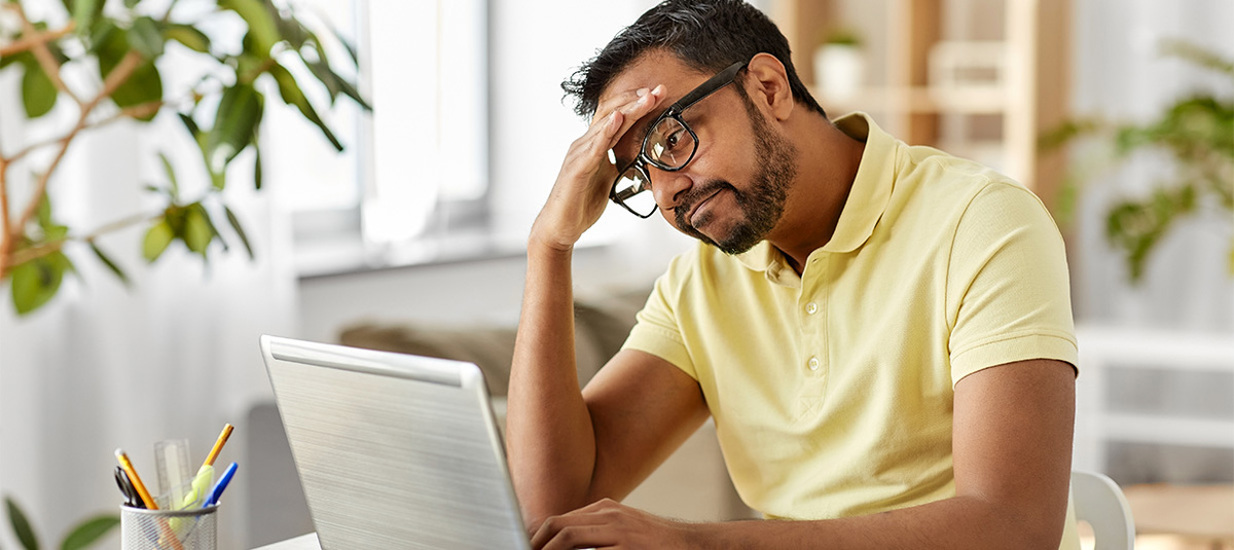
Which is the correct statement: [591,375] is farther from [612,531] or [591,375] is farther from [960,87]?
[960,87]

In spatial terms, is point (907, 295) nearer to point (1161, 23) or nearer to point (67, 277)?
point (67, 277)

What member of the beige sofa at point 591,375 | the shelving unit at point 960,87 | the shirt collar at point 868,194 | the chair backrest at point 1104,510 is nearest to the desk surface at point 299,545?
the shirt collar at point 868,194

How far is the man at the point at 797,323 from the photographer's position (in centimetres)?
110

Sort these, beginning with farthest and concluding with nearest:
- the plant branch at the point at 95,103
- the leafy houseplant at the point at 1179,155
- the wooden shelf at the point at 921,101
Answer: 1. the wooden shelf at the point at 921,101
2. the leafy houseplant at the point at 1179,155
3. the plant branch at the point at 95,103

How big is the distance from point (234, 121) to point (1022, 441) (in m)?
0.93

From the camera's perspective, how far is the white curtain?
7.20 feet

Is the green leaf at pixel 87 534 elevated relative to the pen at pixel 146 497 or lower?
lower

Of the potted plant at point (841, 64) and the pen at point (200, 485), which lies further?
the potted plant at point (841, 64)

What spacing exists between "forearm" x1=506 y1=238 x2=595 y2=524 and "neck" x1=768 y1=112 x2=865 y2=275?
237mm

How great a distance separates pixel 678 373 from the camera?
149cm

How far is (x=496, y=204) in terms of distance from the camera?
12.7 ft

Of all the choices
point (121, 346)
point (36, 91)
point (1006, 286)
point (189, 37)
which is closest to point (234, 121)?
point (189, 37)

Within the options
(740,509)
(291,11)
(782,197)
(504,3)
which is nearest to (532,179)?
(504,3)

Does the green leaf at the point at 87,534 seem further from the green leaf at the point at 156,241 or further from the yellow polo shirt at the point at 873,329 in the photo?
the yellow polo shirt at the point at 873,329
